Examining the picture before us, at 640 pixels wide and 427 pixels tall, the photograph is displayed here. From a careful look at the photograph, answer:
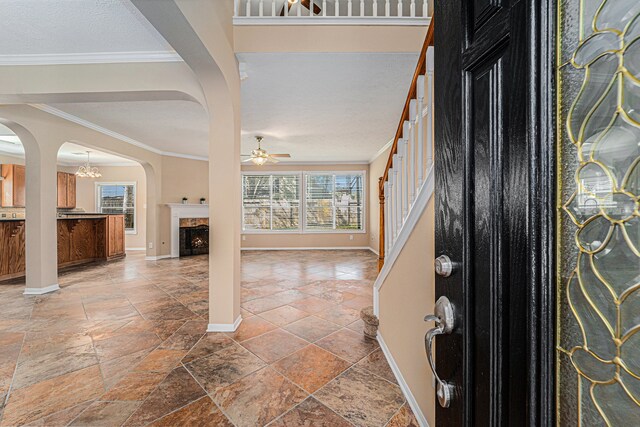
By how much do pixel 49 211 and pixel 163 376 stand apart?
3585 millimetres

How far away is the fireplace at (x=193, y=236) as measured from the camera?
6805 millimetres

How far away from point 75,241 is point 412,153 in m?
6.73

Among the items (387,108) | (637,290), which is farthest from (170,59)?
(637,290)

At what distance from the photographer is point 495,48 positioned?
439 mm

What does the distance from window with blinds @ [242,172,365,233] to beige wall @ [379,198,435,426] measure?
19.5 ft

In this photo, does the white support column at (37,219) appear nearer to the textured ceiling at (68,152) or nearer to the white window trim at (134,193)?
the textured ceiling at (68,152)

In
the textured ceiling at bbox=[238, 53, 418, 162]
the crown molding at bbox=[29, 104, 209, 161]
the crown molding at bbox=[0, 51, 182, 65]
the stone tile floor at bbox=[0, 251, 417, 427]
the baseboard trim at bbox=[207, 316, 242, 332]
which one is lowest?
the stone tile floor at bbox=[0, 251, 417, 427]

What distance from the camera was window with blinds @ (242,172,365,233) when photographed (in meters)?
7.86

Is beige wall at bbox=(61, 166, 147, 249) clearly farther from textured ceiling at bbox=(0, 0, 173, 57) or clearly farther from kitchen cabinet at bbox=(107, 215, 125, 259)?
textured ceiling at bbox=(0, 0, 173, 57)

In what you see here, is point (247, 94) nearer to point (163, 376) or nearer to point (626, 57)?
point (163, 376)

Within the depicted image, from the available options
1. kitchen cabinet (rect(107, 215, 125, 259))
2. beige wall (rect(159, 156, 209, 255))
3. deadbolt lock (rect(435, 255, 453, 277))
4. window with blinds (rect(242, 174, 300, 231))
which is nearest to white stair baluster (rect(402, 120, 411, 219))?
deadbolt lock (rect(435, 255, 453, 277))

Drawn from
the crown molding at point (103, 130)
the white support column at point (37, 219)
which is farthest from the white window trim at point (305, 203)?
the white support column at point (37, 219)

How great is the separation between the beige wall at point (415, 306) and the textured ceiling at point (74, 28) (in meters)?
2.63

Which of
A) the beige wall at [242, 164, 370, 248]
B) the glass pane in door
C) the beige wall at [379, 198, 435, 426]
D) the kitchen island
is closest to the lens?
the glass pane in door
